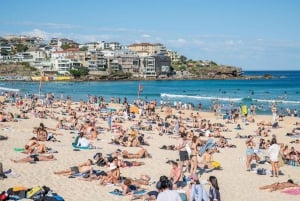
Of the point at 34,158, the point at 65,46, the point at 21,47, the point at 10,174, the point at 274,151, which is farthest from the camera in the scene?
the point at 65,46

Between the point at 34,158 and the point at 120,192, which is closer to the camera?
the point at 120,192

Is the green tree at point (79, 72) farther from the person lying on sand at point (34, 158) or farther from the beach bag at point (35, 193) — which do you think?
the beach bag at point (35, 193)

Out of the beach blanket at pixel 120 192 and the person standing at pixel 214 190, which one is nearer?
the person standing at pixel 214 190

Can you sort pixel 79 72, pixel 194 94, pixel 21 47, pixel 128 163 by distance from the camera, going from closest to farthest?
pixel 128 163 < pixel 194 94 < pixel 79 72 < pixel 21 47

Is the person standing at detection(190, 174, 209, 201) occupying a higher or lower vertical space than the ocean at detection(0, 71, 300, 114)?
higher

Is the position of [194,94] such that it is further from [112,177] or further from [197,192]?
[197,192]

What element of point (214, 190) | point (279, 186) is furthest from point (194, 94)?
point (214, 190)

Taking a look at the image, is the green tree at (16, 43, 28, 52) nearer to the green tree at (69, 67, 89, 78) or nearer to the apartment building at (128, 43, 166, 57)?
the apartment building at (128, 43, 166, 57)

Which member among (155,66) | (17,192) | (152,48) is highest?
(152,48)

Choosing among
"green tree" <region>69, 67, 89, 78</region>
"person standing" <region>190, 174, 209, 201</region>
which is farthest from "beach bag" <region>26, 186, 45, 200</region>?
"green tree" <region>69, 67, 89, 78</region>

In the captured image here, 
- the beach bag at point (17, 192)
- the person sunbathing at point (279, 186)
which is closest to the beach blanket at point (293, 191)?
the person sunbathing at point (279, 186)

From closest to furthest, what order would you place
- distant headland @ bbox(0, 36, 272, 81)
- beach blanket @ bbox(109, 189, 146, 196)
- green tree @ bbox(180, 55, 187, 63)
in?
beach blanket @ bbox(109, 189, 146, 196) → distant headland @ bbox(0, 36, 272, 81) → green tree @ bbox(180, 55, 187, 63)

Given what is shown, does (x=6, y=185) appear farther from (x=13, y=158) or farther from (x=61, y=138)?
(x=61, y=138)

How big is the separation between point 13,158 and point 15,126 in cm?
870
